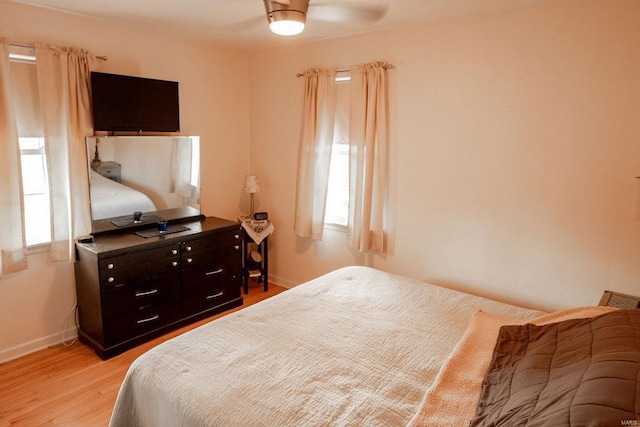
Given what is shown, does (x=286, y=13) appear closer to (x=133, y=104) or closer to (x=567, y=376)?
(x=133, y=104)

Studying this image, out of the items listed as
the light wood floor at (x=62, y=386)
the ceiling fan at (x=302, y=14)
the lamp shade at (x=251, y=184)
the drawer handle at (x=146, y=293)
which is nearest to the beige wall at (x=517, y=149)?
the ceiling fan at (x=302, y=14)

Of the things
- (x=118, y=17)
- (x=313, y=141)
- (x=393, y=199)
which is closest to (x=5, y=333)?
(x=118, y=17)

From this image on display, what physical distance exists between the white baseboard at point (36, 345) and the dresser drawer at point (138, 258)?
80cm

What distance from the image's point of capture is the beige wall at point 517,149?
8.16 ft

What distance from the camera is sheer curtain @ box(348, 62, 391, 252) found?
336cm

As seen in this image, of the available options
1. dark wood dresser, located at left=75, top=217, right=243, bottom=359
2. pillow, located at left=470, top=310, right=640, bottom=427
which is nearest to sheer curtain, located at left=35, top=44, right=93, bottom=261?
dark wood dresser, located at left=75, top=217, right=243, bottom=359

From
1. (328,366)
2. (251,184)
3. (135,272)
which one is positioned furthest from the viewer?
(251,184)

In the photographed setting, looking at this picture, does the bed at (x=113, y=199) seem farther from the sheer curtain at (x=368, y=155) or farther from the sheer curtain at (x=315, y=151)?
the sheer curtain at (x=368, y=155)

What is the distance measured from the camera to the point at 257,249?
4531mm

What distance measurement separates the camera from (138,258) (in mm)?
3049

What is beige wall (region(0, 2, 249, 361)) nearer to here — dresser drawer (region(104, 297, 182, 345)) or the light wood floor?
the light wood floor

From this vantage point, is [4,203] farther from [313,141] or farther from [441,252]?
[441,252]

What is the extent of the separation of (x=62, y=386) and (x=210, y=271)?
135 cm

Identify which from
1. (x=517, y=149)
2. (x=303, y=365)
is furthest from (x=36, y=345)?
(x=517, y=149)
